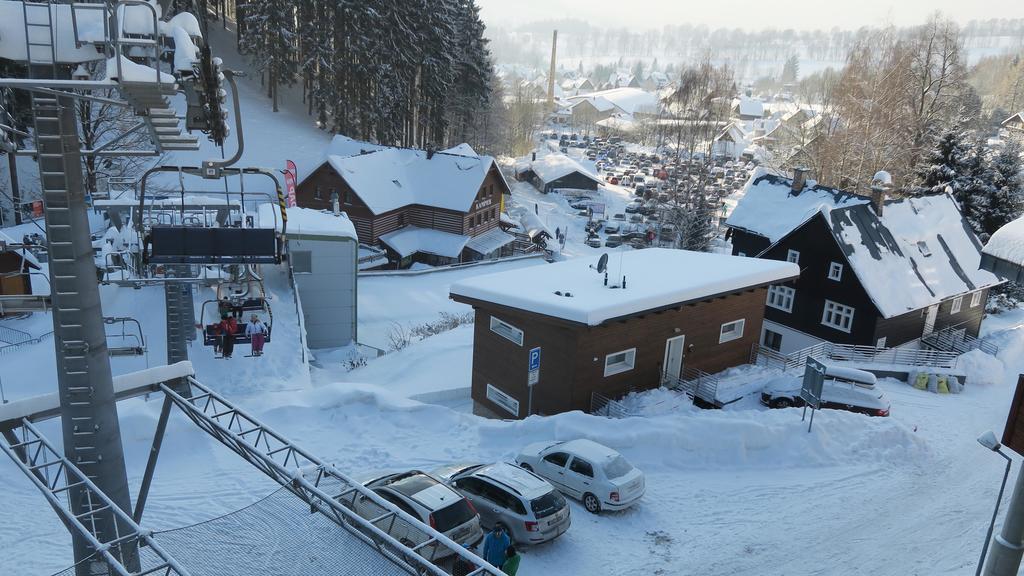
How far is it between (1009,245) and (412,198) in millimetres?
39898

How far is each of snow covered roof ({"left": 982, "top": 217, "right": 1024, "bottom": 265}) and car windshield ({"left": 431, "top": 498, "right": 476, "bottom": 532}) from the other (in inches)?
313

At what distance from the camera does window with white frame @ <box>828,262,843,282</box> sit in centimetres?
2702

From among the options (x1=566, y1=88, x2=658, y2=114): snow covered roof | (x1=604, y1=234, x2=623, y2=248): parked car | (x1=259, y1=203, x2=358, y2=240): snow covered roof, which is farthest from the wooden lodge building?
(x1=566, y1=88, x2=658, y2=114): snow covered roof

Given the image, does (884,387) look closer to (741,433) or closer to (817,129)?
(741,433)

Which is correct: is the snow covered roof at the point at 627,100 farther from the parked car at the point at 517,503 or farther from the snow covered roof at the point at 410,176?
the parked car at the point at 517,503

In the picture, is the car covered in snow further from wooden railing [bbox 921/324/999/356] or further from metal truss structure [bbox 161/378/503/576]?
metal truss structure [bbox 161/378/503/576]

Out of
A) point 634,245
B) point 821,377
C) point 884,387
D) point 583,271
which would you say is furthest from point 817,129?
point 821,377

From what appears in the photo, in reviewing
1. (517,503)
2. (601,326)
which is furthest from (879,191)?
(517,503)

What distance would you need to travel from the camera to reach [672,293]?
19.5 metres

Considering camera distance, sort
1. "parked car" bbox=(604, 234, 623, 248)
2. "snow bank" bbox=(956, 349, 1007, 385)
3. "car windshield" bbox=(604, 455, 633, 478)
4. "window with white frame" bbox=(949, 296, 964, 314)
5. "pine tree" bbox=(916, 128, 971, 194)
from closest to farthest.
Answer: "car windshield" bbox=(604, 455, 633, 478)
"snow bank" bbox=(956, 349, 1007, 385)
"window with white frame" bbox=(949, 296, 964, 314)
"pine tree" bbox=(916, 128, 971, 194)
"parked car" bbox=(604, 234, 623, 248)

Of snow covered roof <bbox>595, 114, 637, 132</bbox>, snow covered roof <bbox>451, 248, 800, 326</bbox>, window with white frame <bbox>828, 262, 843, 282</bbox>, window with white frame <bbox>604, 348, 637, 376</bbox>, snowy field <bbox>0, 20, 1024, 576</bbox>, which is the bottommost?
snowy field <bbox>0, 20, 1024, 576</bbox>

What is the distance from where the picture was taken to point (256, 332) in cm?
1991

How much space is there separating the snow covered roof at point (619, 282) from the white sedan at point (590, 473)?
415 centimetres

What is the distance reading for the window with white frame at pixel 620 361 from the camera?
62.9ft
